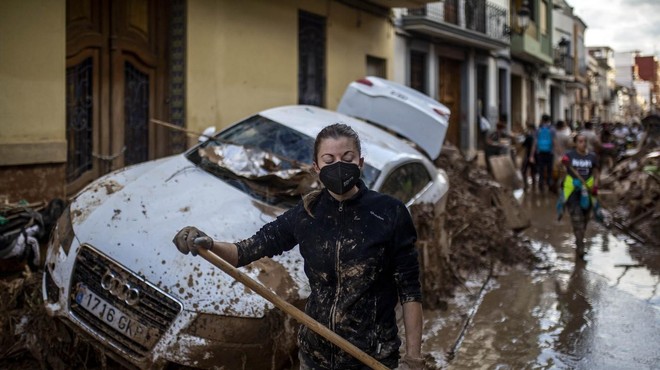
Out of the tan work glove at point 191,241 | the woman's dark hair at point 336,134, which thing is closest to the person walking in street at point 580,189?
the woman's dark hair at point 336,134

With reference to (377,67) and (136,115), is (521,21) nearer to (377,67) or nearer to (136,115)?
(377,67)

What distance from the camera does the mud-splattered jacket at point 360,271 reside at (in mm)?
2557

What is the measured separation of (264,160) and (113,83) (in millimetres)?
4267

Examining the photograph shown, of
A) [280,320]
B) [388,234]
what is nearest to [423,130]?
[280,320]

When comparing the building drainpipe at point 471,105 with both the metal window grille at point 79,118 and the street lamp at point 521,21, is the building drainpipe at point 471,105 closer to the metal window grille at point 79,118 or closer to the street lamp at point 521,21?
the street lamp at point 521,21

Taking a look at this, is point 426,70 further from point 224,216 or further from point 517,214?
point 224,216

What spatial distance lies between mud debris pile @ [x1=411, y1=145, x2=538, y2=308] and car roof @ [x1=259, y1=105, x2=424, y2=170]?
0.56 m

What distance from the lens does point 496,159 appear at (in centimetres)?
1661

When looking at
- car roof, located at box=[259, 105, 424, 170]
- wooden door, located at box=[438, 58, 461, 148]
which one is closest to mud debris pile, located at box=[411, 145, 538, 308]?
car roof, located at box=[259, 105, 424, 170]

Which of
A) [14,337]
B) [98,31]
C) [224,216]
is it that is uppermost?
[98,31]

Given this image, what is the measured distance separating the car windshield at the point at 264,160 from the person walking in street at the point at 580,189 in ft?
13.6

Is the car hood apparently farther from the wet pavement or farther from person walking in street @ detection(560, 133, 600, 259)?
person walking in street @ detection(560, 133, 600, 259)

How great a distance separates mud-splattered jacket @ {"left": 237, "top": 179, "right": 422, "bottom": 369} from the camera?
8.39ft

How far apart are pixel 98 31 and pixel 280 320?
19.6 ft
